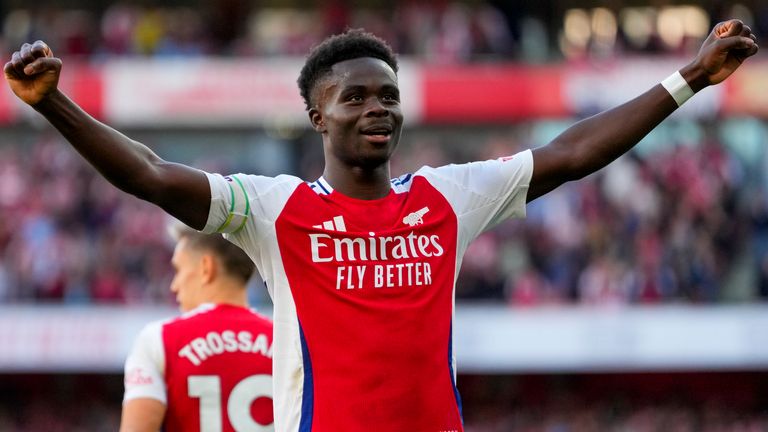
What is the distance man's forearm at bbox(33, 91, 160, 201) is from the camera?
4.16 meters

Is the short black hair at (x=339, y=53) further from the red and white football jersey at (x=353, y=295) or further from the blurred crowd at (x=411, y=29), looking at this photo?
the blurred crowd at (x=411, y=29)

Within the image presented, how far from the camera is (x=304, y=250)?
451 centimetres

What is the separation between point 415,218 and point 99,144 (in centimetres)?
110

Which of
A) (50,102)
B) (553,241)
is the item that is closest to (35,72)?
(50,102)

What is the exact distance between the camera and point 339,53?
4676 millimetres

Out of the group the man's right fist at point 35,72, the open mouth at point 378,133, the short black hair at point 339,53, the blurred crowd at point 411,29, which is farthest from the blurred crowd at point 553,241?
the man's right fist at point 35,72

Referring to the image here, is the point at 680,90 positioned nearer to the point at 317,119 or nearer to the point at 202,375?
the point at 317,119

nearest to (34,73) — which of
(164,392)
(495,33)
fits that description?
(164,392)

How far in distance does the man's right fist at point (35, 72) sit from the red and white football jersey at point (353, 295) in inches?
24.5

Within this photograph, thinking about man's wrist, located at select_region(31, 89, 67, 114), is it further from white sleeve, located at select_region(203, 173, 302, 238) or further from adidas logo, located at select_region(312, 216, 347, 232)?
adidas logo, located at select_region(312, 216, 347, 232)

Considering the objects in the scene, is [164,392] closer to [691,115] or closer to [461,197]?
[461,197]

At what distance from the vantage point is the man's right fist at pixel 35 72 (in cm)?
409

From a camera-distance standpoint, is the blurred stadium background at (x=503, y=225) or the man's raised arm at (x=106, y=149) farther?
the blurred stadium background at (x=503, y=225)

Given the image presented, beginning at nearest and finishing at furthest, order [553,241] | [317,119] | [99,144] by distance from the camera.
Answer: [99,144]
[317,119]
[553,241]
